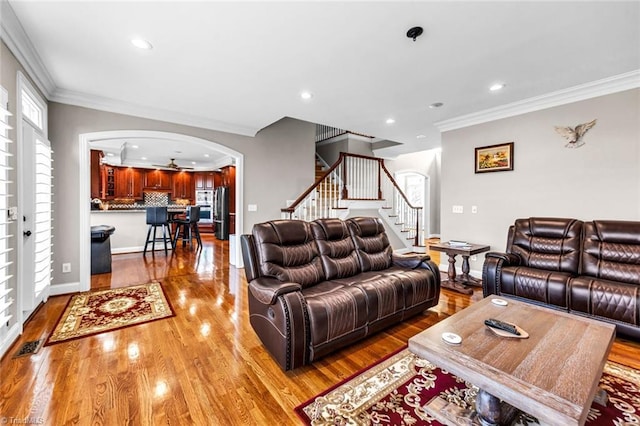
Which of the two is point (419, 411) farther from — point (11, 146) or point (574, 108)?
point (574, 108)

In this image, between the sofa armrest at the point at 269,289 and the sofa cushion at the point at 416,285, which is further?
the sofa cushion at the point at 416,285

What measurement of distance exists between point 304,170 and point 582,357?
5139mm

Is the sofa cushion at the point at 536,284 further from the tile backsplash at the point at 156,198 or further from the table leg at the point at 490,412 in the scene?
the tile backsplash at the point at 156,198

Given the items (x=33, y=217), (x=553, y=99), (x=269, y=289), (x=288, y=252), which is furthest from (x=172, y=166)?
(x=553, y=99)

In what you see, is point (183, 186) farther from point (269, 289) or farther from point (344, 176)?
point (269, 289)

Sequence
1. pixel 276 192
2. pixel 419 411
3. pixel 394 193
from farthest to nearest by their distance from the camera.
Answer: pixel 394 193, pixel 276 192, pixel 419 411

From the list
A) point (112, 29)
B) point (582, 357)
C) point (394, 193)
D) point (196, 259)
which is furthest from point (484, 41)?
point (196, 259)

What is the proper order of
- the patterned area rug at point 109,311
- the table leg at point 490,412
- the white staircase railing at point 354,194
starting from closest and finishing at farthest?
the table leg at point 490,412
the patterned area rug at point 109,311
the white staircase railing at point 354,194

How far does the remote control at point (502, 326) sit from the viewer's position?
1.70 metres

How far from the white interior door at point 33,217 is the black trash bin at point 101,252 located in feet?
4.85

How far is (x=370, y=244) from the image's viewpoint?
3.34 meters

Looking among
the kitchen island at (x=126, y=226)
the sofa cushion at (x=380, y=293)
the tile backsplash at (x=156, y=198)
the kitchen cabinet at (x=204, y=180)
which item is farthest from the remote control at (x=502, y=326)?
the tile backsplash at (x=156, y=198)

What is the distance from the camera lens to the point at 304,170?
6.00 m

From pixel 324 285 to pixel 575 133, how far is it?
3.85 metres
